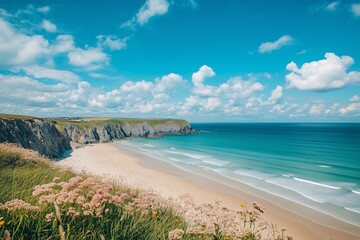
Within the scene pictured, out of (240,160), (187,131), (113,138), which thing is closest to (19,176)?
(240,160)

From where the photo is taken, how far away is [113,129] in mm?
110812

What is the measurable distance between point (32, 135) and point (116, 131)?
72510 mm

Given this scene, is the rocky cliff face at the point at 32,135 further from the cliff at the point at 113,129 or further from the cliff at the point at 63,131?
the cliff at the point at 113,129

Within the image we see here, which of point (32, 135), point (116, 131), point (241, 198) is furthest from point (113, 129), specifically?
point (241, 198)

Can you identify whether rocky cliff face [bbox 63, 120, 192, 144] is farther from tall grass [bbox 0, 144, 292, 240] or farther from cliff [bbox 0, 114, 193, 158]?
tall grass [bbox 0, 144, 292, 240]

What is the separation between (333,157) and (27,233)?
60.8 m

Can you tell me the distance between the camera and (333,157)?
51281 mm

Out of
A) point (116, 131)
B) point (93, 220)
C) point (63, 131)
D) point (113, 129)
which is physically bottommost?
point (116, 131)

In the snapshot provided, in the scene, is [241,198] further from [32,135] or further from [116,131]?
[116,131]

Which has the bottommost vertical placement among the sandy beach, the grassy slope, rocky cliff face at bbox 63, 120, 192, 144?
the sandy beach

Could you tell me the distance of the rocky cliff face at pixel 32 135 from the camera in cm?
3363

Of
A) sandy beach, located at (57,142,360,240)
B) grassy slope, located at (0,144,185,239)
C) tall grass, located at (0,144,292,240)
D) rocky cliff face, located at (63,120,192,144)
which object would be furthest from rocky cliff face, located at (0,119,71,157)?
grassy slope, located at (0,144,185,239)

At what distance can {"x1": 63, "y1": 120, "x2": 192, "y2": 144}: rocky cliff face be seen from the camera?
270ft

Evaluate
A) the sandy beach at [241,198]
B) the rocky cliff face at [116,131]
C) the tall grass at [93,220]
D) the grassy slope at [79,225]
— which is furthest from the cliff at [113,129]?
the grassy slope at [79,225]
